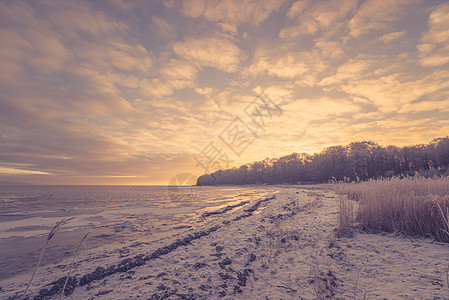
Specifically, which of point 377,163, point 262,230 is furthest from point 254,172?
point 262,230

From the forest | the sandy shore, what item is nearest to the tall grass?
the sandy shore

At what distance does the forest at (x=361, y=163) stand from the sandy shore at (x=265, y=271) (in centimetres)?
3726

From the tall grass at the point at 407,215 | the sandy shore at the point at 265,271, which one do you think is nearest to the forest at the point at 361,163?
the tall grass at the point at 407,215

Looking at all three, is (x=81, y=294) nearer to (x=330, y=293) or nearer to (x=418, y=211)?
(x=330, y=293)

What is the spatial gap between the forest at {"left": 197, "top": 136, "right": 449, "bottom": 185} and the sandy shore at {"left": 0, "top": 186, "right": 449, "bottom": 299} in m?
37.3

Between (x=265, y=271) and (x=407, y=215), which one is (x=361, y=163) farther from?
(x=265, y=271)

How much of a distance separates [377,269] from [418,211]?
119 inches

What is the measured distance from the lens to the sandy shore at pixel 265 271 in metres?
3.42

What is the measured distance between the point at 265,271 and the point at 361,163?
213 ft

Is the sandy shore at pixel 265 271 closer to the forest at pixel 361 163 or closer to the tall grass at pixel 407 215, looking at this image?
the tall grass at pixel 407 215

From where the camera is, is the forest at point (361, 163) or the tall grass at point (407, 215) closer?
the tall grass at point (407, 215)

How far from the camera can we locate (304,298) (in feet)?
10.6

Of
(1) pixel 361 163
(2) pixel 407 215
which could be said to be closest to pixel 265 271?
(2) pixel 407 215

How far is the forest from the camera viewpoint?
51.8m
